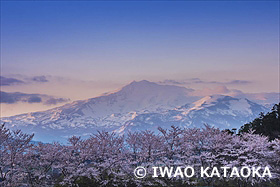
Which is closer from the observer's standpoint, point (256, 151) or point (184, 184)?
point (256, 151)

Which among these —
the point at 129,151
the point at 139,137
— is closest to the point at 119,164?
the point at 129,151

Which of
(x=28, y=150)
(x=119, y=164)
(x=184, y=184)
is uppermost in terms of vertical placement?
(x=28, y=150)

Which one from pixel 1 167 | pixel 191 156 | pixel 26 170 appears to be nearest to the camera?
pixel 1 167

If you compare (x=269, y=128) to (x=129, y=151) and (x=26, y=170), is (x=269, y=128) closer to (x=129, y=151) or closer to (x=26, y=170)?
(x=129, y=151)

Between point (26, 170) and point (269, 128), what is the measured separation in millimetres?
33616

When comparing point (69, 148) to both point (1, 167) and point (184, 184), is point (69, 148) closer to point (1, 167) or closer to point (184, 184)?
point (1, 167)

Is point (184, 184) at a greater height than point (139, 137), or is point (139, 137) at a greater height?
point (139, 137)

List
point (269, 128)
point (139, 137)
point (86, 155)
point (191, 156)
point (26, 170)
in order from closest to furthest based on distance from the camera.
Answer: point (26, 170) < point (86, 155) < point (191, 156) < point (139, 137) < point (269, 128)

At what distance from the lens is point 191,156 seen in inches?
1048

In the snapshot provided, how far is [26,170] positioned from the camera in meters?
22.5

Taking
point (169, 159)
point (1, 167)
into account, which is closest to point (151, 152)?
point (169, 159)
